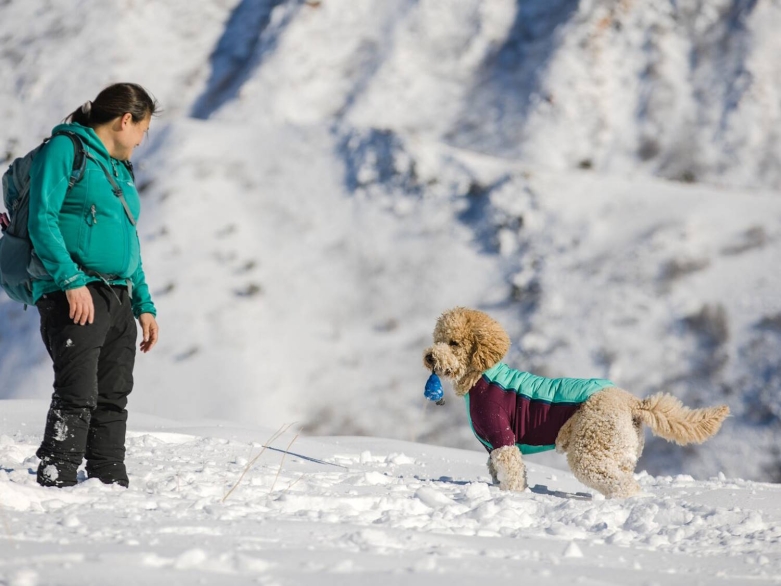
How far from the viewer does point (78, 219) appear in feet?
10.1

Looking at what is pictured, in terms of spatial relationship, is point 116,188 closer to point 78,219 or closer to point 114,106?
point 78,219

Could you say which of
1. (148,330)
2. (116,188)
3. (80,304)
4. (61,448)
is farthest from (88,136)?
(61,448)

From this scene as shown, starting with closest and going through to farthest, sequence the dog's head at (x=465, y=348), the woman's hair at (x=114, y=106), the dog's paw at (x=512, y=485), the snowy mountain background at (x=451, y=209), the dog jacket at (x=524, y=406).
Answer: the woman's hair at (x=114, y=106), the dog's paw at (x=512, y=485), the dog jacket at (x=524, y=406), the dog's head at (x=465, y=348), the snowy mountain background at (x=451, y=209)

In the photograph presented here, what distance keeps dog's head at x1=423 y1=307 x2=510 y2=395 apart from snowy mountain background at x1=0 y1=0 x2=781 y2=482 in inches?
155

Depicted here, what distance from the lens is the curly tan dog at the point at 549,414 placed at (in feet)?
12.3

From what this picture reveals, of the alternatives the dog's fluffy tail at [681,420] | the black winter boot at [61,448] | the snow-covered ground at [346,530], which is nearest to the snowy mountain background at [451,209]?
the dog's fluffy tail at [681,420]

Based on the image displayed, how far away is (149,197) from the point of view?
11.1 meters

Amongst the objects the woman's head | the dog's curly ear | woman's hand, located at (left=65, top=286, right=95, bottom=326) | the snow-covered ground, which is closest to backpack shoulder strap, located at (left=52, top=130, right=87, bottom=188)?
the woman's head

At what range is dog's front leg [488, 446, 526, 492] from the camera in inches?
154

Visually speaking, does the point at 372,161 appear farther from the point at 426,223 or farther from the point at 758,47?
the point at 758,47

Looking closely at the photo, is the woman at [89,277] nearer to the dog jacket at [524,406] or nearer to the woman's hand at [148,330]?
the woman's hand at [148,330]

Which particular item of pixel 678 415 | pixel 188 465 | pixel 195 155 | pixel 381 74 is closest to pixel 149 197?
pixel 195 155

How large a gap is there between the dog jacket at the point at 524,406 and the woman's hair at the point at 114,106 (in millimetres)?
2262

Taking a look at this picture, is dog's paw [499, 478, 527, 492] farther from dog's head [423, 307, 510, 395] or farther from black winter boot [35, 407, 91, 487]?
black winter boot [35, 407, 91, 487]
